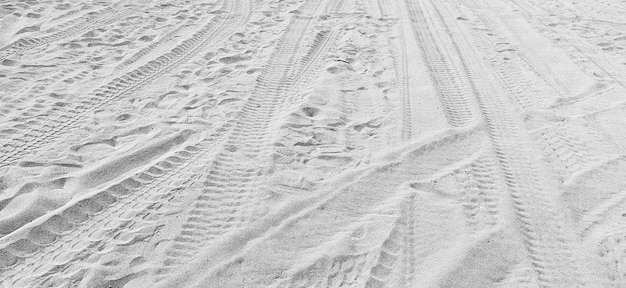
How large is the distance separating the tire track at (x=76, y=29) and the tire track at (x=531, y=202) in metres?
3.97

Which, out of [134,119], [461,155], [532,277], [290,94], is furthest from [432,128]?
[134,119]

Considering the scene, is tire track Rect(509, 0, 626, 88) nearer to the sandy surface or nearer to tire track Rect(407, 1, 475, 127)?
the sandy surface

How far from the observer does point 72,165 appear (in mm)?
3477

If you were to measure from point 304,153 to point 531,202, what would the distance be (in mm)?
1483

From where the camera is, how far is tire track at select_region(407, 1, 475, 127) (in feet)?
14.2

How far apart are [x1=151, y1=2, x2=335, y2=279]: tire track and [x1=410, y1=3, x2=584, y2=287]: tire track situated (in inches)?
60.6

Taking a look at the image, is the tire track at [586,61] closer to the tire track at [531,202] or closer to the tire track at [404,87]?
the tire track at [531,202]

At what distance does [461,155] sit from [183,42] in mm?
3086

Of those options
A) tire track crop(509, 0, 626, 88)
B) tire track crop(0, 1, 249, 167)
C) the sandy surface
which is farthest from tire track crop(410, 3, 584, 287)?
tire track crop(0, 1, 249, 167)

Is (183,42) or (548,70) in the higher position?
(183,42)

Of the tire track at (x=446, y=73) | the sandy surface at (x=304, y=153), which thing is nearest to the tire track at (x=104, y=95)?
the sandy surface at (x=304, y=153)

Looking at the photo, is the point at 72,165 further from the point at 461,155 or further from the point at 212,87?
the point at 461,155

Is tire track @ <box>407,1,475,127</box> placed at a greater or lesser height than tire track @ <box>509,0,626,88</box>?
greater

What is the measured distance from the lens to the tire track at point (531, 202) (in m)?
2.84
